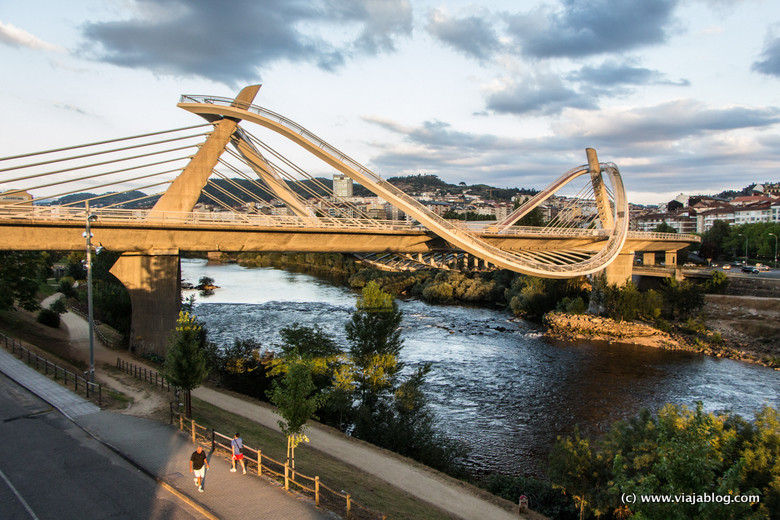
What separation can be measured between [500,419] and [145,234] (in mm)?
17426

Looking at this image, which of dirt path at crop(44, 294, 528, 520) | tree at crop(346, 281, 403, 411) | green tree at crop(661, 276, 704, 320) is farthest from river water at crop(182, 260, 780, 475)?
green tree at crop(661, 276, 704, 320)

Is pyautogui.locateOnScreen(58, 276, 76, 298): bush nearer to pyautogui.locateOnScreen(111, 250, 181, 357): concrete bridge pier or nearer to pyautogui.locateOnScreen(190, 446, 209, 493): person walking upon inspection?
pyautogui.locateOnScreen(111, 250, 181, 357): concrete bridge pier

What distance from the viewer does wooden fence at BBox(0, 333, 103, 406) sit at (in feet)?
49.2

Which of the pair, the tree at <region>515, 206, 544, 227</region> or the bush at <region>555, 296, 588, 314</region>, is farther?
the tree at <region>515, 206, 544, 227</region>

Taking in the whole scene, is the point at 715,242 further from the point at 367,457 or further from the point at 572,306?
the point at 367,457

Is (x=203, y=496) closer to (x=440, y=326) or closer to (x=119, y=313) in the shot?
(x=119, y=313)

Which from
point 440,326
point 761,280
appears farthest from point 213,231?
point 761,280

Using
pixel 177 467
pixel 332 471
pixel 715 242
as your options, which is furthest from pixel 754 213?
pixel 177 467

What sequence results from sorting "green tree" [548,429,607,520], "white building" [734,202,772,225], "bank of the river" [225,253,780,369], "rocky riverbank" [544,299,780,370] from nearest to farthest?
"green tree" [548,429,607,520] < "rocky riverbank" [544,299,780,370] < "bank of the river" [225,253,780,369] < "white building" [734,202,772,225]

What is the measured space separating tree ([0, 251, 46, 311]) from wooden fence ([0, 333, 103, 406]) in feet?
14.6

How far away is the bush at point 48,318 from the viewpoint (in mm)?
28453

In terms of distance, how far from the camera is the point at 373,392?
59.5 ft

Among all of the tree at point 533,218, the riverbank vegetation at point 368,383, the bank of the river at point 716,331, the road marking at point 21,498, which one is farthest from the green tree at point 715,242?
the road marking at point 21,498

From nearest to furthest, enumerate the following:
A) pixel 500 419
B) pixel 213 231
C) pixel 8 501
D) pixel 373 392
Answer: pixel 8 501 → pixel 373 392 → pixel 500 419 → pixel 213 231
